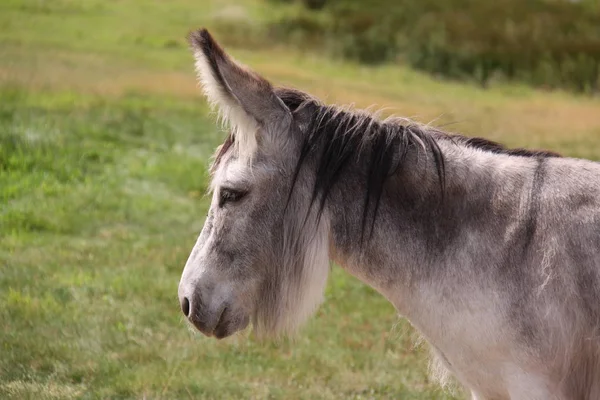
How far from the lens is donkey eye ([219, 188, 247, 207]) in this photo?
4113 millimetres

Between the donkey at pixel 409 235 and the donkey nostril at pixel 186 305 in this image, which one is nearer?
the donkey at pixel 409 235

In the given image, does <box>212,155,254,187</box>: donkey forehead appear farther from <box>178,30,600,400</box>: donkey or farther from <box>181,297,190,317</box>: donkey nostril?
<box>181,297,190,317</box>: donkey nostril

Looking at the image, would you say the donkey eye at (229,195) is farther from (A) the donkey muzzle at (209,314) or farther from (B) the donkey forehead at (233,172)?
(A) the donkey muzzle at (209,314)

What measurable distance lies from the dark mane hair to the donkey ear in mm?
145

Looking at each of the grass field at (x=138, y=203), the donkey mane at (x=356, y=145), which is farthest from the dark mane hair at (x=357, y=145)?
the grass field at (x=138, y=203)

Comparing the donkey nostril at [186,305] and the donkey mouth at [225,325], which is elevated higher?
the donkey nostril at [186,305]

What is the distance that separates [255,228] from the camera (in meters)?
4.14

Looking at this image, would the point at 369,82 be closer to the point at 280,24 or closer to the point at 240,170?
the point at 280,24

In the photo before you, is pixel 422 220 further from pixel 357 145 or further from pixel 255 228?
pixel 255 228

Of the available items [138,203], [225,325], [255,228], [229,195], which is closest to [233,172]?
[229,195]

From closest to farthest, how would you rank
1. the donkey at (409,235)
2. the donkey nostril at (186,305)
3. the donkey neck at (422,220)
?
1. the donkey at (409,235)
2. the donkey neck at (422,220)
3. the donkey nostril at (186,305)

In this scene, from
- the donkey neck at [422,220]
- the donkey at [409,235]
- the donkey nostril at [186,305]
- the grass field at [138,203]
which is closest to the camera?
the donkey at [409,235]

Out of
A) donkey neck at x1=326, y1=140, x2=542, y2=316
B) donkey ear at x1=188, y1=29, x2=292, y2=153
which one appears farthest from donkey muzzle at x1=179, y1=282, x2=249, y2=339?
donkey ear at x1=188, y1=29, x2=292, y2=153

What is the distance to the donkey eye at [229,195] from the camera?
4.11 m
